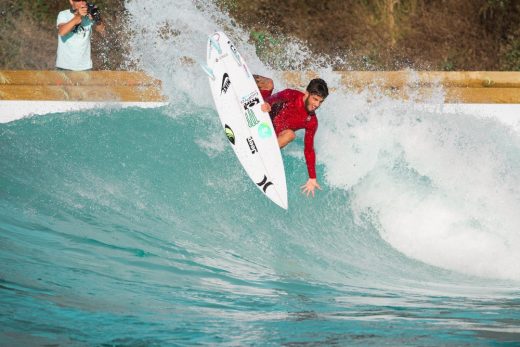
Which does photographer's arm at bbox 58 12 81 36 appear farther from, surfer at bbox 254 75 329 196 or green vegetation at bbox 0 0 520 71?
green vegetation at bbox 0 0 520 71

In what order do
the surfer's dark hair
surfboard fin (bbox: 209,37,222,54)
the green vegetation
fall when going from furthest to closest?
the green vegetation → surfboard fin (bbox: 209,37,222,54) → the surfer's dark hair

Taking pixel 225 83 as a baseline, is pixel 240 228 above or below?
below

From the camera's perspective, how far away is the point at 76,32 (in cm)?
919

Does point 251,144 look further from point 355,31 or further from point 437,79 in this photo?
point 355,31

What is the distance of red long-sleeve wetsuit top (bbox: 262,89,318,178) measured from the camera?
6.89 metres

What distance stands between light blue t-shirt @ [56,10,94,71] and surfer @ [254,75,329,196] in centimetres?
247

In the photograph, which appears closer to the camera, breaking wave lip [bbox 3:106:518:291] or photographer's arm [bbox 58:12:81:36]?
breaking wave lip [bbox 3:106:518:291]

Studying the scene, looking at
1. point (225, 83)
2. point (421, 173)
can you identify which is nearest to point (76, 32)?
point (225, 83)

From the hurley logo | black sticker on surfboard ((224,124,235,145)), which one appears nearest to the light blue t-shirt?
the hurley logo

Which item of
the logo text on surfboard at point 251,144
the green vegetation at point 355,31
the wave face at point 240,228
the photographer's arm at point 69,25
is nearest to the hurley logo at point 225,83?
the logo text on surfboard at point 251,144

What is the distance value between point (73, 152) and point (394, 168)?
284cm

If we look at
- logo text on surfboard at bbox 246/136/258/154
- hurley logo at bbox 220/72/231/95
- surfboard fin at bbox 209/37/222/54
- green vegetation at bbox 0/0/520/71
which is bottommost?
logo text on surfboard at bbox 246/136/258/154

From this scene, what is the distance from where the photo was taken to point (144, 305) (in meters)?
5.18

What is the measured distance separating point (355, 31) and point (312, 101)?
735 cm
